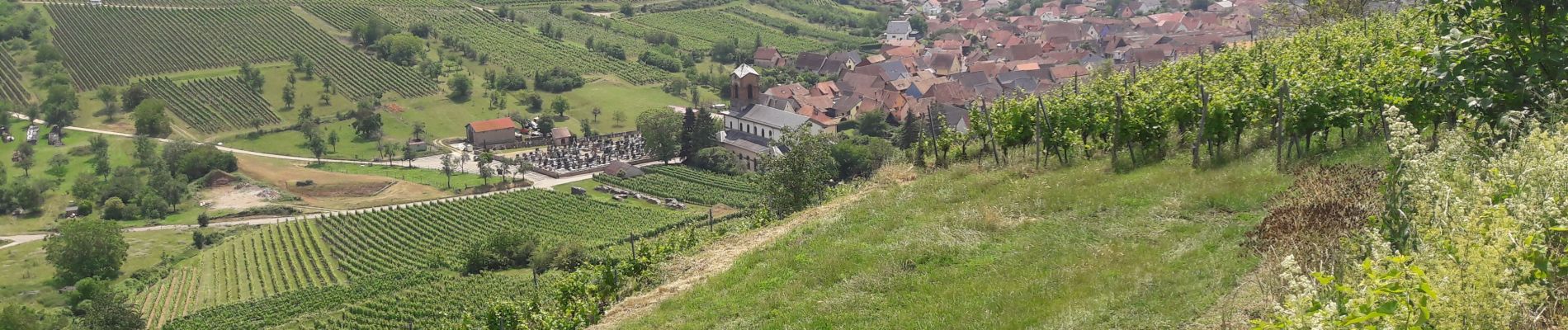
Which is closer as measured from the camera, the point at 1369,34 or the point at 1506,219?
the point at 1506,219

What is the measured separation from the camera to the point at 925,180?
1850 cm

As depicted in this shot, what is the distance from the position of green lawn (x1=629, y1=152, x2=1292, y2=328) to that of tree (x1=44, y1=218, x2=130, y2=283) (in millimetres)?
42135

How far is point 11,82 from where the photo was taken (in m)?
82.9

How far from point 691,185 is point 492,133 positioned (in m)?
18.1

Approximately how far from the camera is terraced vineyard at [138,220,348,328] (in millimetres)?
43625

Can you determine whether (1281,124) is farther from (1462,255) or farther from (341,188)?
(341,188)

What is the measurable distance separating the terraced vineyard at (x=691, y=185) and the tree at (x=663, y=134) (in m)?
2.36

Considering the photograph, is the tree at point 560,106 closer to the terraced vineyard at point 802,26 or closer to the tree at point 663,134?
the tree at point 663,134

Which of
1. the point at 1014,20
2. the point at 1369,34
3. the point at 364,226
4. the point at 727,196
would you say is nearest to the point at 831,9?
the point at 1014,20

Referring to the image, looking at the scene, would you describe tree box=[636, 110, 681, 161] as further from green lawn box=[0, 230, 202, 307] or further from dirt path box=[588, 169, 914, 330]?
dirt path box=[588, 169, 914, 330]

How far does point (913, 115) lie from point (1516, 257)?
58755 mm

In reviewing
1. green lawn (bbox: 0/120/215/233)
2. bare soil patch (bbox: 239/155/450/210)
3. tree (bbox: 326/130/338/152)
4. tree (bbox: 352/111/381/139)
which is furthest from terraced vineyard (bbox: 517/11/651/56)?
green lawn (bbox: 0/120/215/233)

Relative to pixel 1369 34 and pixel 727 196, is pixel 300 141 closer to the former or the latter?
pixel 727 196

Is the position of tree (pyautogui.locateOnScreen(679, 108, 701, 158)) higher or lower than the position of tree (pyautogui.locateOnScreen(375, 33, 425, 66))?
lower
